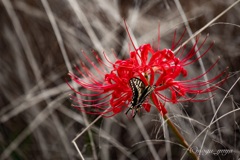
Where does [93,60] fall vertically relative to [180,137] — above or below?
above

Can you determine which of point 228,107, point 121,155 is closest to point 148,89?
point 228,107

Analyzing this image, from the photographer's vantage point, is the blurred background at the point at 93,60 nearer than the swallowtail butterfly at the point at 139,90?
No

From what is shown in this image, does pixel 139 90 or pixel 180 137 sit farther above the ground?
pixel 139 90

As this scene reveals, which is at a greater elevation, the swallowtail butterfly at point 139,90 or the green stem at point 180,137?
the swallowtail butterfly at point 139,90

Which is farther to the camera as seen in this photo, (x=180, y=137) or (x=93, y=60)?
(x=93, y=60)

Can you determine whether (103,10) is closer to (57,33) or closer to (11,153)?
(57,33)

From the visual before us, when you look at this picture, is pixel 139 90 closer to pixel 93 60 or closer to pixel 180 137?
pixel 180 137

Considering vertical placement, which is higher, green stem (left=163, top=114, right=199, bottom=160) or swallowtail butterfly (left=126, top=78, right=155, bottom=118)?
swallowtail butterfly (left=126, top=78, right=155, bottom=118)

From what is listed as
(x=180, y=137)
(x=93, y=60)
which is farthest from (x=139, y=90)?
(x=93, y=60)

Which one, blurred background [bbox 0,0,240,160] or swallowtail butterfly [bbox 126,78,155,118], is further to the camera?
blurred background [bbox 0,0,240,160]
